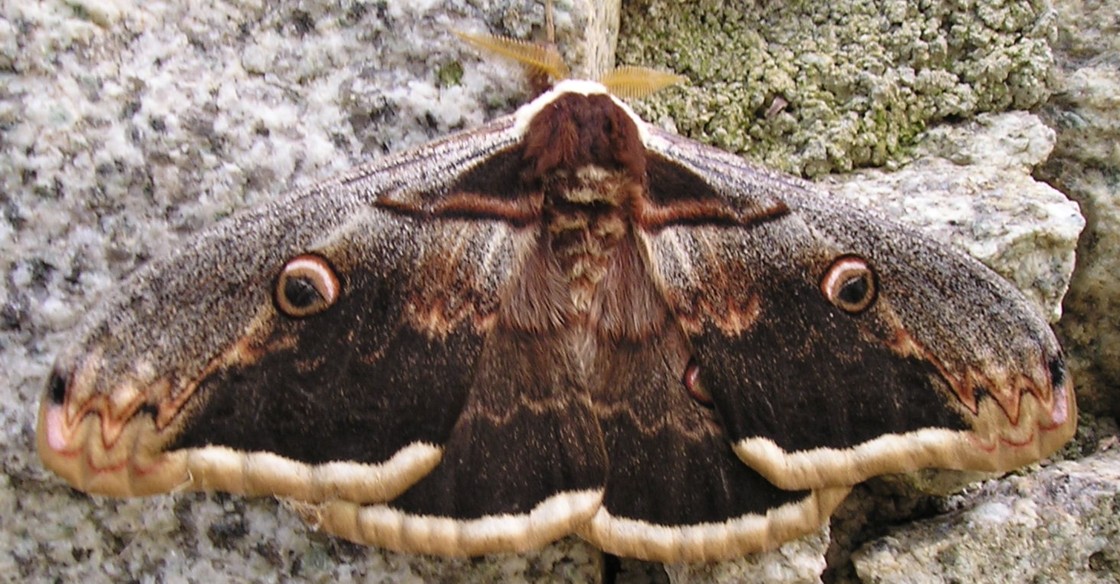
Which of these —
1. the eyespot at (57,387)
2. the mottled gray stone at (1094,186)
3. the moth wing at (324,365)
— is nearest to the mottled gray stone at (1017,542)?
the mottled gray stone at (1094,186)

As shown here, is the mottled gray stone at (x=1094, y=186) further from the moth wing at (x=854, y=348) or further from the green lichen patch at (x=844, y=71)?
the moth wing at (x=854, y=348)

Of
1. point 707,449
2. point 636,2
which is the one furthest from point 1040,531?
point 636,2

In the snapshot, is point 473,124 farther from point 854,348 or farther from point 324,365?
point 854,348

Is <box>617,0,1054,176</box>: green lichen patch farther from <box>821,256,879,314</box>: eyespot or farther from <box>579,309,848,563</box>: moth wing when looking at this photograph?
<box>579,309,848,563</box>: moth wing

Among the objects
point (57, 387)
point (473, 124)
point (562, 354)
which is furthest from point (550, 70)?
point (57, 387)

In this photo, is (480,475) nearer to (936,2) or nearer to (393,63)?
(393,63)

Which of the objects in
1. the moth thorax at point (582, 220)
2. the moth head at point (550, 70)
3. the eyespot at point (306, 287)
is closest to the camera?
the eyespot at point (306, 287)

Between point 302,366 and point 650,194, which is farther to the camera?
point 650,194
